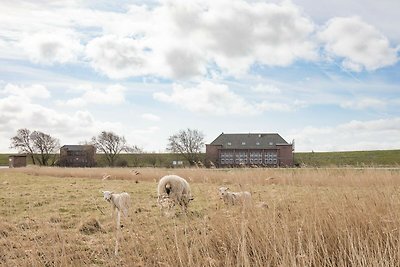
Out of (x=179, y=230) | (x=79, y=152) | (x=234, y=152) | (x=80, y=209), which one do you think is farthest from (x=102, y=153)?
(x=179, y=230)

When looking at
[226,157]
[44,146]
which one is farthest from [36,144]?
[226,157]

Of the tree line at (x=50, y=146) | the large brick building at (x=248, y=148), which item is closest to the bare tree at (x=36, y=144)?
the tree line at (x=50, y=146)

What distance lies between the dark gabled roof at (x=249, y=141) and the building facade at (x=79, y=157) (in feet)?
92.7

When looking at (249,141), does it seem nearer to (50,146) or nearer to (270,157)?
(270,157)

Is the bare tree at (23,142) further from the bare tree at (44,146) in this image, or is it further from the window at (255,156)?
the window at (255,156)

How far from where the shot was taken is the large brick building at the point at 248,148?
7912 cm

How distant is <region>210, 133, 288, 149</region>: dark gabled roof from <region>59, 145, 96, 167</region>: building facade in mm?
28245

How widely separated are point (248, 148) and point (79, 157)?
38575 mm

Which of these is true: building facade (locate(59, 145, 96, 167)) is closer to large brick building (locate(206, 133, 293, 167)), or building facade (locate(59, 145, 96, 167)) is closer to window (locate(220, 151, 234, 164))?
large brick building (locate(206, 133, 293, 167))

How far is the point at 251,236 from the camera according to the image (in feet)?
16.2

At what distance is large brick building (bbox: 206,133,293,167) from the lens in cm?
7912

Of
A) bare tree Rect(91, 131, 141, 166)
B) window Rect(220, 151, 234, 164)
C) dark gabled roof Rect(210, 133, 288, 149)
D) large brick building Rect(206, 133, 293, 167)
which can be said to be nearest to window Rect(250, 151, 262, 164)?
large brick building Rect(206, 133, 293, 167)

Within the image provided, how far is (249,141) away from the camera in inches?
3263

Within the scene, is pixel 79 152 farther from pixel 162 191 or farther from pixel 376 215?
pixel 376 215
